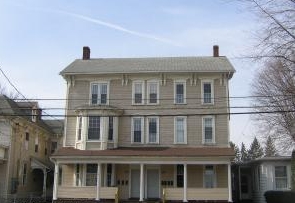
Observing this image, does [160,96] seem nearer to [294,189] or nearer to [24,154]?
[294,189]

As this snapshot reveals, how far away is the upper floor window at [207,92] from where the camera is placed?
36.9m

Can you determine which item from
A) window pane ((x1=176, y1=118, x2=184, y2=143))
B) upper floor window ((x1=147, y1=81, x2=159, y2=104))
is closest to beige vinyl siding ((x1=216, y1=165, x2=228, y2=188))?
window pane ((x1=176, y1=118, x2=184, y2=143))

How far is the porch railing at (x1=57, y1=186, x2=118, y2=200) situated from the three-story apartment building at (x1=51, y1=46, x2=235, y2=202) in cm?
7

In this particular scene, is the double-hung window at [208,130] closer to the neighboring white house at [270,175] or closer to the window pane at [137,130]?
the neighboring white house at [270,175]

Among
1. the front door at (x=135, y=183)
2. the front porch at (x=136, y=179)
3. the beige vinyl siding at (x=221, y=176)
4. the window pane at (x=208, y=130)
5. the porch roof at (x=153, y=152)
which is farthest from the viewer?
the window pane at (x=208, y=130)

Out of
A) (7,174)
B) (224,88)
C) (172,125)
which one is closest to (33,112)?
(7,174)

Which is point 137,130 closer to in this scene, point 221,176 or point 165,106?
point 165,106

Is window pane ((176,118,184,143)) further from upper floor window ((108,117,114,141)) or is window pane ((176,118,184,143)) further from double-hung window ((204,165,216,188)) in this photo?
upper floor window ((108,117,114,141))

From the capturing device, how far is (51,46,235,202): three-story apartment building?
112ft

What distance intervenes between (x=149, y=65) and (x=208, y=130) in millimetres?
7310

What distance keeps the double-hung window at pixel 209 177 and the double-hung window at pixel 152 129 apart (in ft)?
14.6

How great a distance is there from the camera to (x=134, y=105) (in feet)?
123

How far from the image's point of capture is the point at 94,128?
36250 mm

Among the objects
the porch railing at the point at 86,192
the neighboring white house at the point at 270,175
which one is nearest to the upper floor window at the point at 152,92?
the porch railing at the point at 86,192
